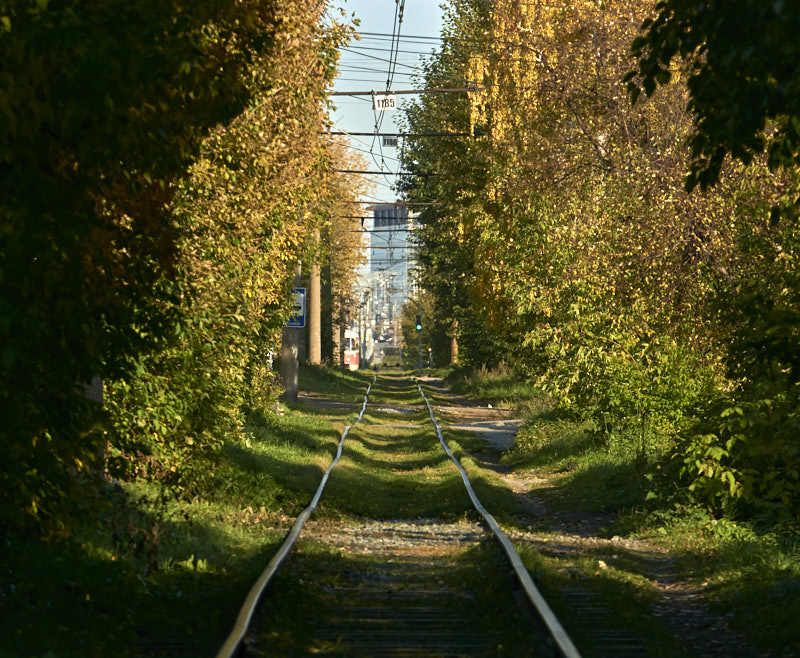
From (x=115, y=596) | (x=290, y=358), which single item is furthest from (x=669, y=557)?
(x=290, y=358)

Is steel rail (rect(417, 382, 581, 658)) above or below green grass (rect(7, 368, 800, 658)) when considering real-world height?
above

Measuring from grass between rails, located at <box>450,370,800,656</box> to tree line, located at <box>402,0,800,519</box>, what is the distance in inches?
17.0

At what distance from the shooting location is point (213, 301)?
12008mm

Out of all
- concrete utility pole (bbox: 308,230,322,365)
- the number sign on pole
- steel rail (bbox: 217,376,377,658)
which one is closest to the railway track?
steel rail (bbox: 217,376,377,658)

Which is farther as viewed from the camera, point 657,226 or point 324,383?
point 324,383

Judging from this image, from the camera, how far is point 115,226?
7.79m

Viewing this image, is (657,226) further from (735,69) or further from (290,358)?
(290,358)

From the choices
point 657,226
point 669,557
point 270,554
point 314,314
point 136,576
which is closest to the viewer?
point 136,576

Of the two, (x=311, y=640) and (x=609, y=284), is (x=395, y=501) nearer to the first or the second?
(x=609, y=284)

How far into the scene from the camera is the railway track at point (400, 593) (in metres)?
7.62

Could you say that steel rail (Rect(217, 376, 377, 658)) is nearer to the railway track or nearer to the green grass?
the railway track

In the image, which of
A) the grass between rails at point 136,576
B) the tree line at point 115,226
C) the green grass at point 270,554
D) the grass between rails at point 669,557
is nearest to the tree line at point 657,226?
the grass between rails at point 669,557

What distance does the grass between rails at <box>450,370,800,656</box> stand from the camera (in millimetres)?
8711

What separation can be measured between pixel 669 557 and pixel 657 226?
5950mm
